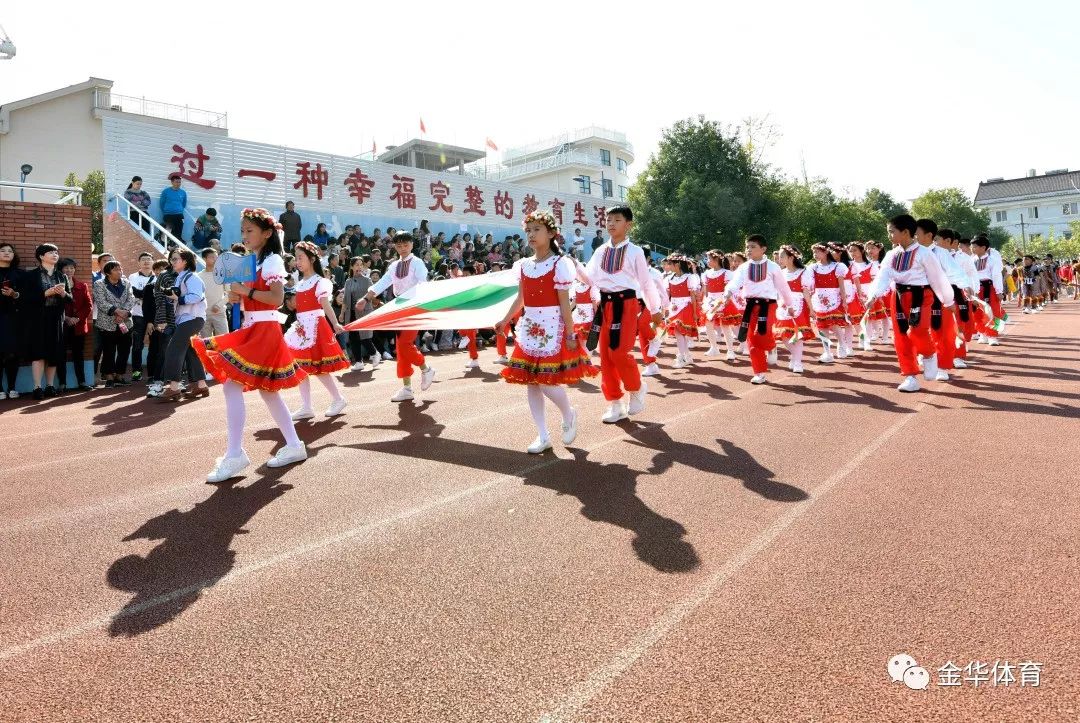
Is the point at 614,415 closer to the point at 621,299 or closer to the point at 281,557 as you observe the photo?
the point at 621,299

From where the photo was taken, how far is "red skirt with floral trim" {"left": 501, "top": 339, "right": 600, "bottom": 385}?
18.1 ft

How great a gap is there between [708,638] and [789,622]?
1.22ft

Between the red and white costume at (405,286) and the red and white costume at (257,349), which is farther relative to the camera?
the red and white costume at (405,286)

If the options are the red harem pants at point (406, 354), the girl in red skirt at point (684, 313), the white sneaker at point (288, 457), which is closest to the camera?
the white sneaker at point (288, 457)

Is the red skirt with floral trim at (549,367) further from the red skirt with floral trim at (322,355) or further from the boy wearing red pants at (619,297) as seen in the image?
the red skirt with floral trim at (322,355)

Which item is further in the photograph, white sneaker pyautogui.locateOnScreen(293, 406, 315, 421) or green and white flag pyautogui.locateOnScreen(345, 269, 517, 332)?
white sneaker pyautogui.locateOnScreen(293, 406, 315, 421)

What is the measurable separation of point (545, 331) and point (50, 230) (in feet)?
32.1

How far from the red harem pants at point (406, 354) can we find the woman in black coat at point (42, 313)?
5.36 meters

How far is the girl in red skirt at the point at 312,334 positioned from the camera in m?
7.49

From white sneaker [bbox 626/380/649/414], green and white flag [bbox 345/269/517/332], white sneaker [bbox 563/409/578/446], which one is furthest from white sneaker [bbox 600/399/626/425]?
green and white flag [bbox 345/269/517/332]

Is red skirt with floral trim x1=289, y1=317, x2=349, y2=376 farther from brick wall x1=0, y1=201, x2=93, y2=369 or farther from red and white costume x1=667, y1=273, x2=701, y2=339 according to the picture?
red and white costume x1=667, y1=273, x2=701, y2=339

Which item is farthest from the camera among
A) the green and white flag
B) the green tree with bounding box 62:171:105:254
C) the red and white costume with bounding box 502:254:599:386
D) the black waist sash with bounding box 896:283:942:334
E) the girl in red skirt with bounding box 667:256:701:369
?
the green tree with bounding box 62:171:105:254

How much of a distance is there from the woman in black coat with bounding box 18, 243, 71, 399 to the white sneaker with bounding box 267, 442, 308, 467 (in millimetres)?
6390

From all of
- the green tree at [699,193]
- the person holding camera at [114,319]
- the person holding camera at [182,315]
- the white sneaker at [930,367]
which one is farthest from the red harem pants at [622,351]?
the green tree at [699,193]
